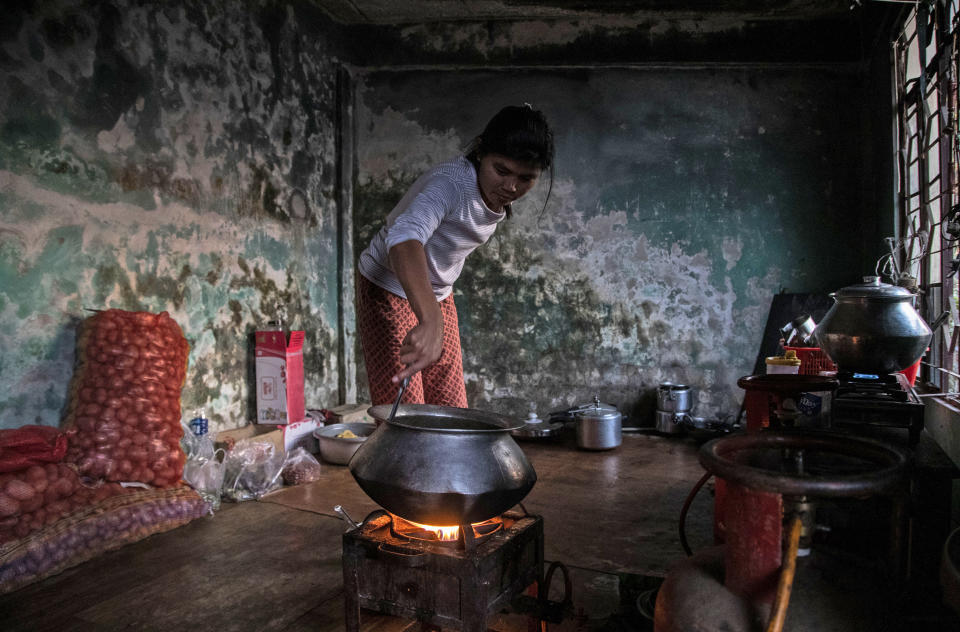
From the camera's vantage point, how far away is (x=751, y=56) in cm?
511

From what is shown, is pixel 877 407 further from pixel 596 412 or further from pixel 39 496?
pixel 39 496

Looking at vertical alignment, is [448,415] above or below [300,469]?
above

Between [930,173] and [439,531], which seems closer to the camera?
[439,531]

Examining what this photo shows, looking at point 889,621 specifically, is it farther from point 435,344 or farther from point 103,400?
point 103,400

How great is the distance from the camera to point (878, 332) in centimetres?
204

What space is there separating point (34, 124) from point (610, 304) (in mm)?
4171

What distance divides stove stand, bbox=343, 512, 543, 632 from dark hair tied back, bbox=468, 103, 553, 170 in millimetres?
1191

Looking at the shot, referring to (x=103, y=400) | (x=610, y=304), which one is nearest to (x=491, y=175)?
(x=103, y=400)

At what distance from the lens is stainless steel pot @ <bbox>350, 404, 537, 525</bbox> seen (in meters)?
1.48

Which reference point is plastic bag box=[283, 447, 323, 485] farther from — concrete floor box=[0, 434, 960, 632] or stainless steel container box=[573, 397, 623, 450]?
stainless steel container box=[573, 397, 623, 450]

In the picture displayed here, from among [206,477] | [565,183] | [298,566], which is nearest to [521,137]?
[298,566]

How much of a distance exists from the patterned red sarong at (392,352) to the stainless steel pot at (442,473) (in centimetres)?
82

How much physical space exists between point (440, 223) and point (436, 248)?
172mm

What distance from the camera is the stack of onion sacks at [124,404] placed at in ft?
9.22
